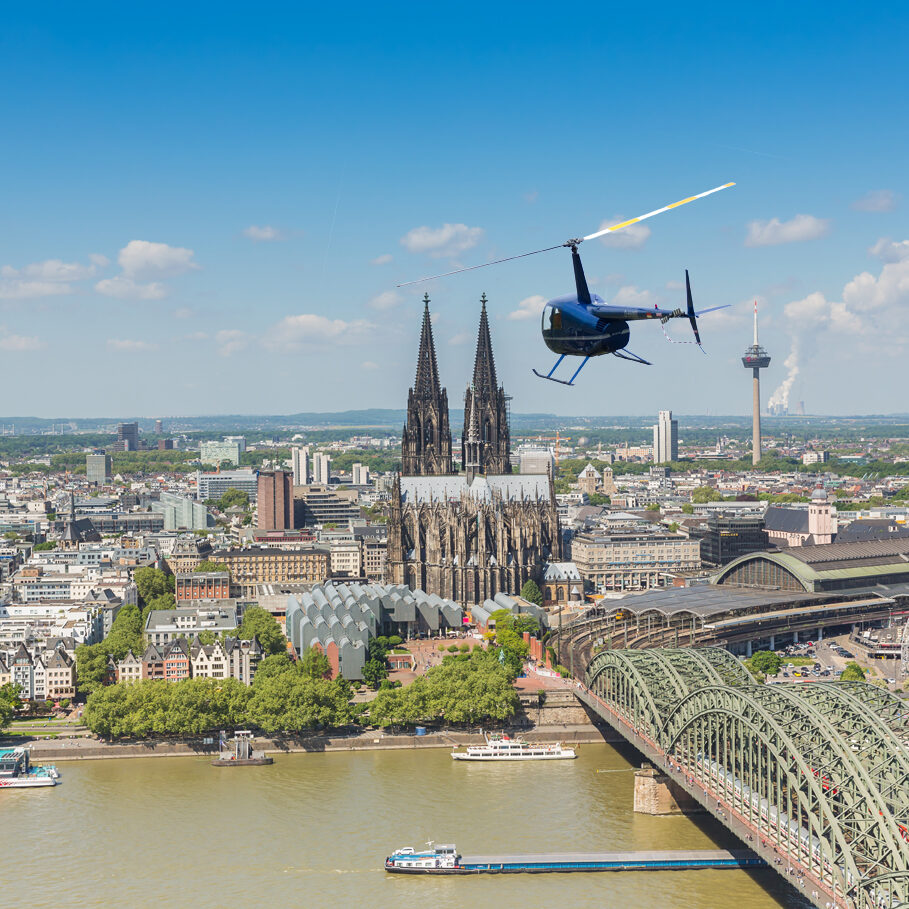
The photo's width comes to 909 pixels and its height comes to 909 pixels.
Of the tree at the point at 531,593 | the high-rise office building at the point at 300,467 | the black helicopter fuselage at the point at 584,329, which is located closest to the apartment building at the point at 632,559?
the tree at the point at 531,593

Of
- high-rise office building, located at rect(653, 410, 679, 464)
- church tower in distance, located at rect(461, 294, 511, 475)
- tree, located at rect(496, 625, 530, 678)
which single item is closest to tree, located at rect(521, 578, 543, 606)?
tree, located at rect(496, 625, 530, 678)

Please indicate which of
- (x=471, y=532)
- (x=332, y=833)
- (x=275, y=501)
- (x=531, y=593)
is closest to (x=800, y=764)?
(x=332, y=833)

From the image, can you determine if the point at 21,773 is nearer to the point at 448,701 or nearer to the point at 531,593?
the point at 448,701

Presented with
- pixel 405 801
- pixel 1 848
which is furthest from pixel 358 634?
pixel 1 848

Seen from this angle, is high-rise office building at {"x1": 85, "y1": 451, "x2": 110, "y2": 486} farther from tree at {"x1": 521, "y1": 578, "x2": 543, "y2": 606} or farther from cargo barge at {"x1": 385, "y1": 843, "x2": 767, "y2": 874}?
cargo barge at {"x1": 385, "y1": 843, "x2": 767, "y2": 874}

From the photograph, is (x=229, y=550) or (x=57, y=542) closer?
(x=229, y=550)

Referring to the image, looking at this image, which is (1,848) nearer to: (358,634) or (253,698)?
(253,698)
